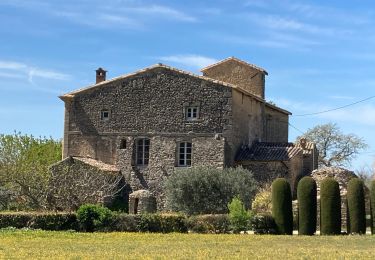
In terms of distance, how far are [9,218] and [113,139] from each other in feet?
54.8

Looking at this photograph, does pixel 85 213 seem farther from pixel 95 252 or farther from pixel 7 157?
pixel 7 157

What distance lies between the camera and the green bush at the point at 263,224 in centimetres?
3474

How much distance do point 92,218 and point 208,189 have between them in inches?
394

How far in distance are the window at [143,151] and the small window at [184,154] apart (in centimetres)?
221

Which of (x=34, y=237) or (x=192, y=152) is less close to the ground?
(x=192, y=152)

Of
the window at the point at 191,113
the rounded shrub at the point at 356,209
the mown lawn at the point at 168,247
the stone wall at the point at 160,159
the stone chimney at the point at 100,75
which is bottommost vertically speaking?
the mown lawn at the point at 168,247

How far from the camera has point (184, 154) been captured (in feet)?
157

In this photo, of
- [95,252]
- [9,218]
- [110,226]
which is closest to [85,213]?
[110,226]

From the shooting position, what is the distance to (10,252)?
21.3 meters

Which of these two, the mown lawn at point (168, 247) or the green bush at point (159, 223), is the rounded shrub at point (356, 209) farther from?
the green bush at point (159, 223)

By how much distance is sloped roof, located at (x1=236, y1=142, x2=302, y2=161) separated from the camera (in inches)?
1846

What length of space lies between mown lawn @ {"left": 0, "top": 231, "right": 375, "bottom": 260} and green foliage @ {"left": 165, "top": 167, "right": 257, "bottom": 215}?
34.2 ft

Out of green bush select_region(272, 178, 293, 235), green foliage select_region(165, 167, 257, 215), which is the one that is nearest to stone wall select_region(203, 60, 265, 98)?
green foliage select_region(165, 167, 257, 215)

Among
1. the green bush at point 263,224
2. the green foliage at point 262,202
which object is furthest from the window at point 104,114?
the green bush at point 263,224
